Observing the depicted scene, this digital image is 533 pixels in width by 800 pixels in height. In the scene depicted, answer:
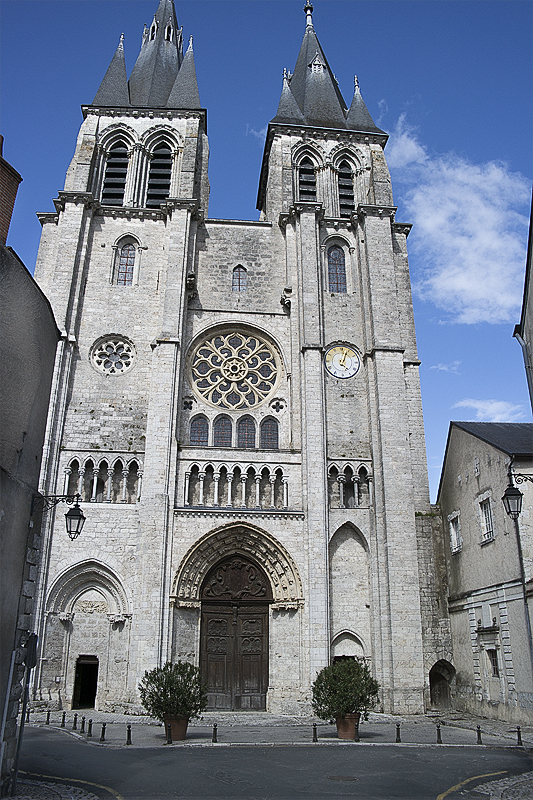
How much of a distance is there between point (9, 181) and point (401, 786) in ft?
30.3

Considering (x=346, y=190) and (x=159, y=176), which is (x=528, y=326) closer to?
(x=346, y=190)

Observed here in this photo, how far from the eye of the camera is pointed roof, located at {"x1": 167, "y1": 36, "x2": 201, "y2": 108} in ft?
84.8

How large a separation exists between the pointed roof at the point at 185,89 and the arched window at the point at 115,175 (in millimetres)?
2798

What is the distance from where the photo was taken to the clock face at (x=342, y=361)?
2125cm

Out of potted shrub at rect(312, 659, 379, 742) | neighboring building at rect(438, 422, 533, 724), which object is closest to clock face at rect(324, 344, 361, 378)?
neighboring building at rect(438, 422, 533, 724)

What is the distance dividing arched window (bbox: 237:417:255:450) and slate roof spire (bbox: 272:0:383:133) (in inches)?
508

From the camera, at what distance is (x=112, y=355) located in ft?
68.5

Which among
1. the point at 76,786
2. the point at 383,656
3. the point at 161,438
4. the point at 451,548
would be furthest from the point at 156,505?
the point at 76,786

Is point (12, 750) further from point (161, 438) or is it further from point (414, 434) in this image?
point (414, 434)

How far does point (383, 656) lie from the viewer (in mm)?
17594

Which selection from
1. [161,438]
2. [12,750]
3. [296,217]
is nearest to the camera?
[12,750]

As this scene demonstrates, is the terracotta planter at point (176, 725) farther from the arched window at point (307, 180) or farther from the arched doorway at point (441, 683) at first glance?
the arched window at point (307, 180)

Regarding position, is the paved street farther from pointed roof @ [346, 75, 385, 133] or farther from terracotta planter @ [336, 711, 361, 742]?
pointed roof @ [346, 75, 385, 133]

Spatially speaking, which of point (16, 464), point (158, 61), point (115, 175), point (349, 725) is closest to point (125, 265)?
point (115, 175)
